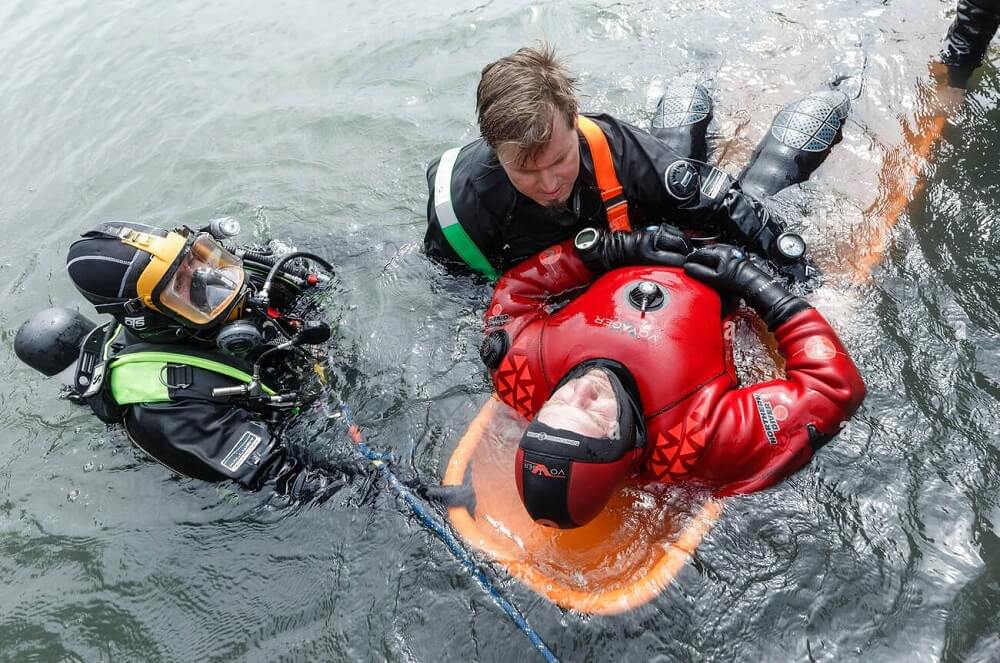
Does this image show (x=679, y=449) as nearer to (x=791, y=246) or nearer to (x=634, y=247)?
(x=634, y=247)

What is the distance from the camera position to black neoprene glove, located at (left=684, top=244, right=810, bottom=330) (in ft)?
9.67

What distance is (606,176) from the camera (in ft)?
10.9

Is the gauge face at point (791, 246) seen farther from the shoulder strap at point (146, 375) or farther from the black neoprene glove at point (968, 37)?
the shoulder strap at point (146, 375)

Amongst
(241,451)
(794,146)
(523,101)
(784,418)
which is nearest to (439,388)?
(241,451)

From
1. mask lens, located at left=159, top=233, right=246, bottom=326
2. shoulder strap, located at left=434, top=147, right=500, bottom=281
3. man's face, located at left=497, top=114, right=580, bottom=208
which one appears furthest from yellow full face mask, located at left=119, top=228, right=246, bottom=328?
man's face, located at left=497, top=114, right=580, bottom=208

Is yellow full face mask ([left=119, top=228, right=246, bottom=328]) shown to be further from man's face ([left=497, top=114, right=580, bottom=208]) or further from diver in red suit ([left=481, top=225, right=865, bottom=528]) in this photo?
man's face ([left=497, top=114, right=580, bottom=208])

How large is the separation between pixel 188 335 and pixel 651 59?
467 cm

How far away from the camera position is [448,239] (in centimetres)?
368

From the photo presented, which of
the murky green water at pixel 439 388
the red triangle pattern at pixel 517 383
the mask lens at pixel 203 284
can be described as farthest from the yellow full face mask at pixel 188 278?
the red triangle pattern at pixel 517 383

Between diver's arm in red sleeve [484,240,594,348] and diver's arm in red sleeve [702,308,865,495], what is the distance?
1.19 meters

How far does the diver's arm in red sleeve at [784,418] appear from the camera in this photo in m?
2.67

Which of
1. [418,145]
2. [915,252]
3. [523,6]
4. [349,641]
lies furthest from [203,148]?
[915,252]

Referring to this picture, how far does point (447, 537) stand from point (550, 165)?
1.84m

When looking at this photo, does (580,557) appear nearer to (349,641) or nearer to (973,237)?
(349,641)
